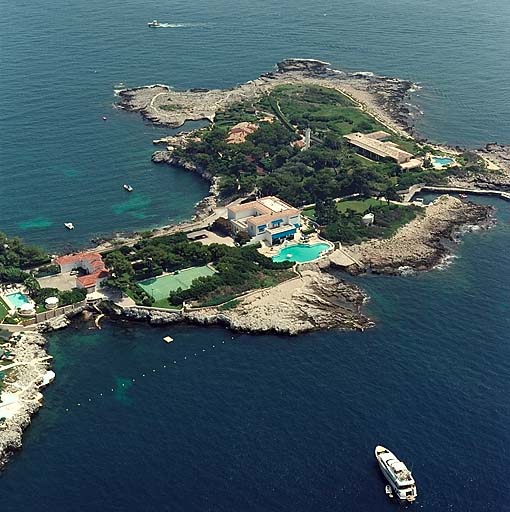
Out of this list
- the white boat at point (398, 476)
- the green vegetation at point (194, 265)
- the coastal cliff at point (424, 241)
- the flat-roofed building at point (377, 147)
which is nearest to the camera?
the white boat at point (398, 476)

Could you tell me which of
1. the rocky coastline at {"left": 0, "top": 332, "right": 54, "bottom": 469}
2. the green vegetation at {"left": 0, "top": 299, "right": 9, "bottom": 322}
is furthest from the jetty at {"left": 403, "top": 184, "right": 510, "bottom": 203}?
the rocky coastline at {"left": 0, "top": 332, "right": 54, "bottom": 469}

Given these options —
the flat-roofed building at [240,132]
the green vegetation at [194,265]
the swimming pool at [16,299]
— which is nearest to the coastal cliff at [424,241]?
the green vegetation at [194,265]

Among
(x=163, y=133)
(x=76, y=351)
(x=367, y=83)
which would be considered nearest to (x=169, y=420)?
(x=76, y=351)

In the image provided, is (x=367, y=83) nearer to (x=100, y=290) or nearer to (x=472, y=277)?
(x=472, y=277)

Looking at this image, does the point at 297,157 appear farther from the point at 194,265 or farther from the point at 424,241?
the point at 194,265

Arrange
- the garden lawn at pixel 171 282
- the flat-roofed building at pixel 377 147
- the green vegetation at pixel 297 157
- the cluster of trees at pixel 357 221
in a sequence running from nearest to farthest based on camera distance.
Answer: the garden lawn at pixel 171 282, the cluster of trees at pixel 357 221, the green vegetation at pixel 297 157, the flat-roofed building at pixel 377 147

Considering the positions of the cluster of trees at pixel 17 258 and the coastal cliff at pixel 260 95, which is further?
the coastal cliff at pixel 260 95

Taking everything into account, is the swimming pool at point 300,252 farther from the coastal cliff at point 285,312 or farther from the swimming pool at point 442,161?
the swimming pool at point 442,161
